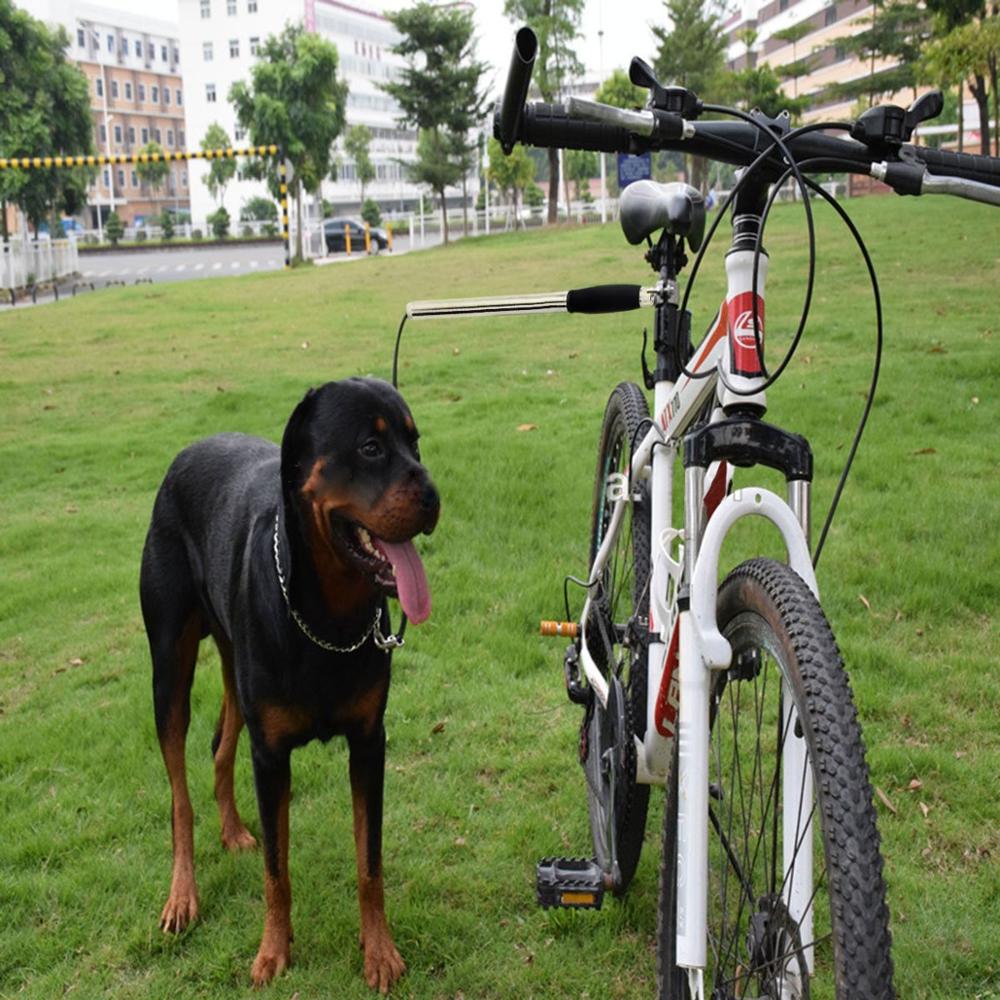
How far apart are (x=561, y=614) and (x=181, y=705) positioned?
6.93 feet

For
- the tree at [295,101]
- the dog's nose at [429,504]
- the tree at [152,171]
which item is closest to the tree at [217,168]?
the tree at [152,171]

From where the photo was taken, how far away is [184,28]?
87.0 meters

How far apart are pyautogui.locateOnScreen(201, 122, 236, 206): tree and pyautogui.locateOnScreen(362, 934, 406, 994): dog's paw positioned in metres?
72.8

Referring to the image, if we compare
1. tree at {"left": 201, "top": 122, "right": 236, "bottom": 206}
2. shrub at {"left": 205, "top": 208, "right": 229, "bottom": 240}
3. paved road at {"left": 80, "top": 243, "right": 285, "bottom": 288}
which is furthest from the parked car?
tree at {"left": 201, "top": 122, "right": 236, "bottom": 206}

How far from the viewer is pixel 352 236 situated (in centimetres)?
4197

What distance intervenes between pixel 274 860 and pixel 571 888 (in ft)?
2.65

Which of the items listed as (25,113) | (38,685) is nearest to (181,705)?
(38,685)

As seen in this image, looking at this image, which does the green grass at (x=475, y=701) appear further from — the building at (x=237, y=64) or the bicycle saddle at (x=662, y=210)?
the building at (x=237, y=64)

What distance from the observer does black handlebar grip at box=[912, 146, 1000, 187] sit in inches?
77.7

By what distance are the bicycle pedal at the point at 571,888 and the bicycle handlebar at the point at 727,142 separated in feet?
6.19

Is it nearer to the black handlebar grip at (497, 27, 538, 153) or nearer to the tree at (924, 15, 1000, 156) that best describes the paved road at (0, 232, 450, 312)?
the tree at (924, 15, 1000, 156)

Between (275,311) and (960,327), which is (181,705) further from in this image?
(275,311)

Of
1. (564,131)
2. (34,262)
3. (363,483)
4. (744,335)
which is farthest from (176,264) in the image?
(744,335)

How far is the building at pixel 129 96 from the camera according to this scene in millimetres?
88312
